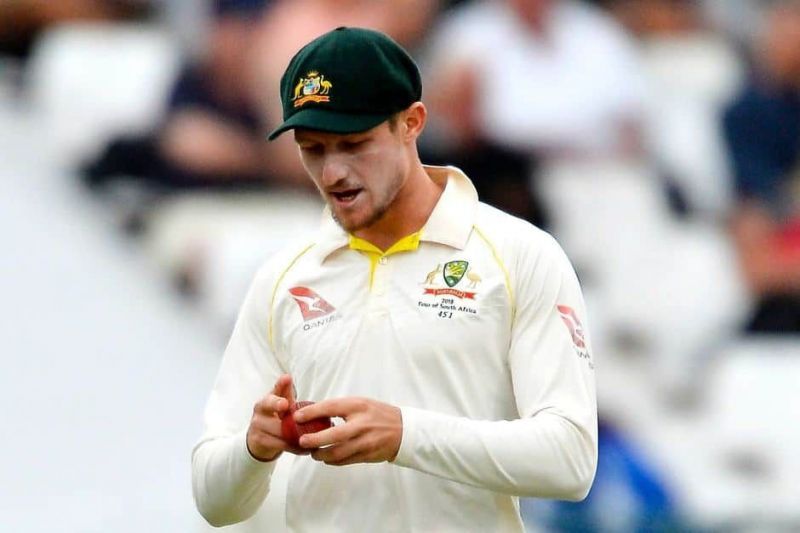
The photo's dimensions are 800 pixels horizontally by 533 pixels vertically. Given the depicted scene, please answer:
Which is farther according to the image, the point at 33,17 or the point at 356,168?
the point at 33,17

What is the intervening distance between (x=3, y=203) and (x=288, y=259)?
3.67 m

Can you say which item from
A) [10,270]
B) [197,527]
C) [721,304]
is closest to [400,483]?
[197,527]

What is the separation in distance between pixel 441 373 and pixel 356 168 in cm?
33

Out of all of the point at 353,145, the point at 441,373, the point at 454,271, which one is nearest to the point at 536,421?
the point at 441,373

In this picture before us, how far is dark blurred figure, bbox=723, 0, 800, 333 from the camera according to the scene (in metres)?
6.70

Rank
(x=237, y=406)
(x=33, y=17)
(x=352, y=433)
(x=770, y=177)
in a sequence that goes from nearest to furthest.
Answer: (x=352, y=433) → (x=237, y=406) → (x=33, y=17) → (x=770, y=177)

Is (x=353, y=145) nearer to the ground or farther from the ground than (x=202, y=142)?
farther from the ground

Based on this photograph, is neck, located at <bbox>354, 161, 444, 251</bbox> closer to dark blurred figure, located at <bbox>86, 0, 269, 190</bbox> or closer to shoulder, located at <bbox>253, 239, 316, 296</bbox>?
shoulder, located at <bbox>253, 239, 316, 296</bbox>

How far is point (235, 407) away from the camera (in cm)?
270

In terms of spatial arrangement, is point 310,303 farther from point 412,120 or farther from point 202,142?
point 202,142

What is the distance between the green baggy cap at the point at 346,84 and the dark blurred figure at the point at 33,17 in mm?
4044

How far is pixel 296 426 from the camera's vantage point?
241 centimetres

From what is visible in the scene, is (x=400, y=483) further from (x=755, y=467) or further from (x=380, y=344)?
(x=755, y=467)

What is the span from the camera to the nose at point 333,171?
2.51 m
